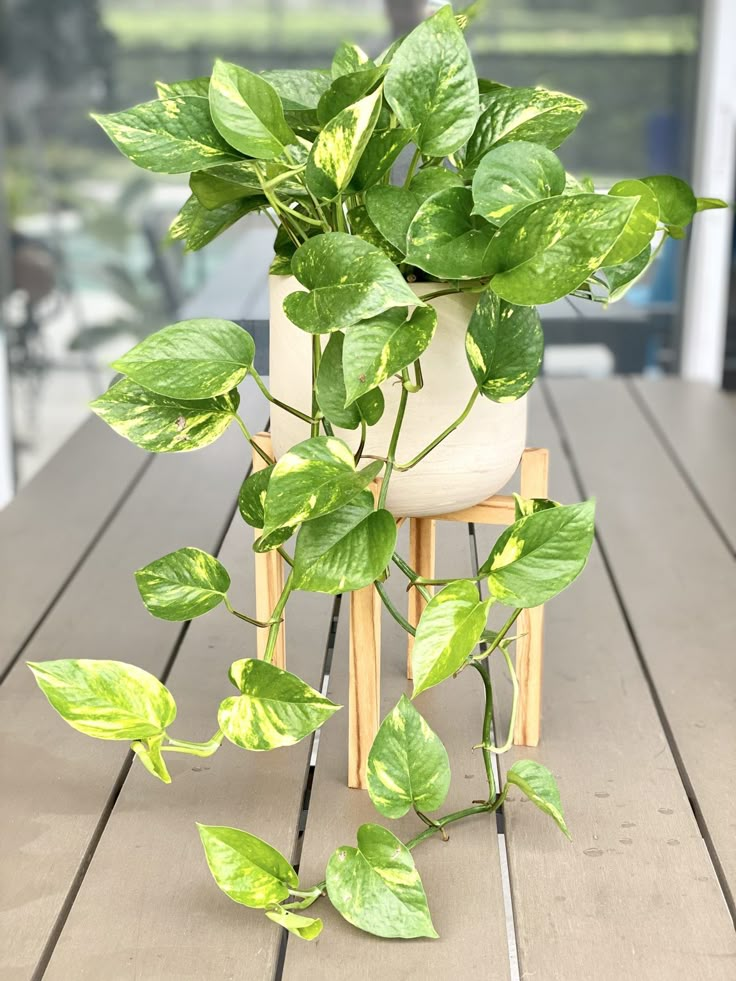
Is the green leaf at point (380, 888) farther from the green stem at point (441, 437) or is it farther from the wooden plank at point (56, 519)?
the wooden plank at point (56, 519)

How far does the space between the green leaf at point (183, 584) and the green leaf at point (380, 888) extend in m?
0.19

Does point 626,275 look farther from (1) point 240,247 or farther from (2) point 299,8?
(2) point 299,8

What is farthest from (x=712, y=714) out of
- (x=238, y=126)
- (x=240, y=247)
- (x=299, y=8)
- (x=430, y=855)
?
(x=299, y=8)

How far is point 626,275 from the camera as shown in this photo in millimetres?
774

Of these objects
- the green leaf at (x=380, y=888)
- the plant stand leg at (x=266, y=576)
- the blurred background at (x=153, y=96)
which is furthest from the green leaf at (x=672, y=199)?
the blurred background at (x=153, y=96)

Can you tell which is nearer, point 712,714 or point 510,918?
point 510,918

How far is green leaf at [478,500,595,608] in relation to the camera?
0.70m

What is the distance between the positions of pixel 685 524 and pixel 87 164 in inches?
71.8

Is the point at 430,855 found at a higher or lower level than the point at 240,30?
lower

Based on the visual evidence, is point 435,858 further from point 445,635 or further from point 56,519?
point 56,519

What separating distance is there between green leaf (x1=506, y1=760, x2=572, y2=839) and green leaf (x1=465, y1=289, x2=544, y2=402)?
0.25 meters

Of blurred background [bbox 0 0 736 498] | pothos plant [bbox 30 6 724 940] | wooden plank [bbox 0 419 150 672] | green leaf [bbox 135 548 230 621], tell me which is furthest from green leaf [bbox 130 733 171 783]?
blurred background [bbox 0 0 736 498]

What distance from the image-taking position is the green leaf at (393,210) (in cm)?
70

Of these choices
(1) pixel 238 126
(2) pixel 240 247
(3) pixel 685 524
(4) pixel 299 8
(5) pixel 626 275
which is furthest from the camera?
(4) pixel 299 8
